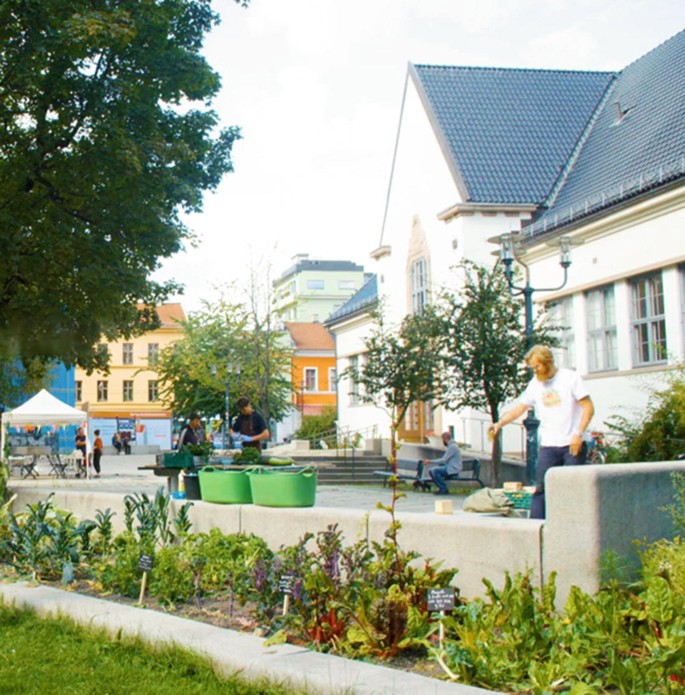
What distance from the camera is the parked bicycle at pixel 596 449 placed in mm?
19481

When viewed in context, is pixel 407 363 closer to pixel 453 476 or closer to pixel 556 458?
pixel 453 476

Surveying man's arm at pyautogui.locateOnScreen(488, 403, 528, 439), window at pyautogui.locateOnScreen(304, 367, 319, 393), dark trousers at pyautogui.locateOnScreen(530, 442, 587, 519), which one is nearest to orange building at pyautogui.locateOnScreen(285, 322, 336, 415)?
window at pyautogui.locateOnScreen(304, 367, 319, 393)

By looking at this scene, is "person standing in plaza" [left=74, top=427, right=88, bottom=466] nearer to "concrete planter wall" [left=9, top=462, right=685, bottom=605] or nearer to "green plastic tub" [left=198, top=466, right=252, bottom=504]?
"green plastic tub" [left=198, top=466, right=252, bottom=504]

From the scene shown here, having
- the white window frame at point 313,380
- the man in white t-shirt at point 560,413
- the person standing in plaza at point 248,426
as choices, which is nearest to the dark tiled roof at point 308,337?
the white window frame at point 313,380

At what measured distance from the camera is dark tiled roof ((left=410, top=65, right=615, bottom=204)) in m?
31.0

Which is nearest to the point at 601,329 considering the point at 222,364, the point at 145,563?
the point at 145,563

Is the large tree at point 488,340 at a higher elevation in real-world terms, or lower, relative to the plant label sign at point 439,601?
higher

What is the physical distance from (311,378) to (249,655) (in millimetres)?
82335

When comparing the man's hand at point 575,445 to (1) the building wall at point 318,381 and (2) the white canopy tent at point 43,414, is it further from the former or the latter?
(1) the building wall at point 318,381

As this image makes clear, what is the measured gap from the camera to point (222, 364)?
53.3 metres

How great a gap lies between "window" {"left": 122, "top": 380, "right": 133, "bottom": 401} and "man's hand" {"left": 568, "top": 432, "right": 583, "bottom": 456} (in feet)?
287

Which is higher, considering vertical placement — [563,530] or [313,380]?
[313,380]

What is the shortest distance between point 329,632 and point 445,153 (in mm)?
27308

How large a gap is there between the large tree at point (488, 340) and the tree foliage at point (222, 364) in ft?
78.9
